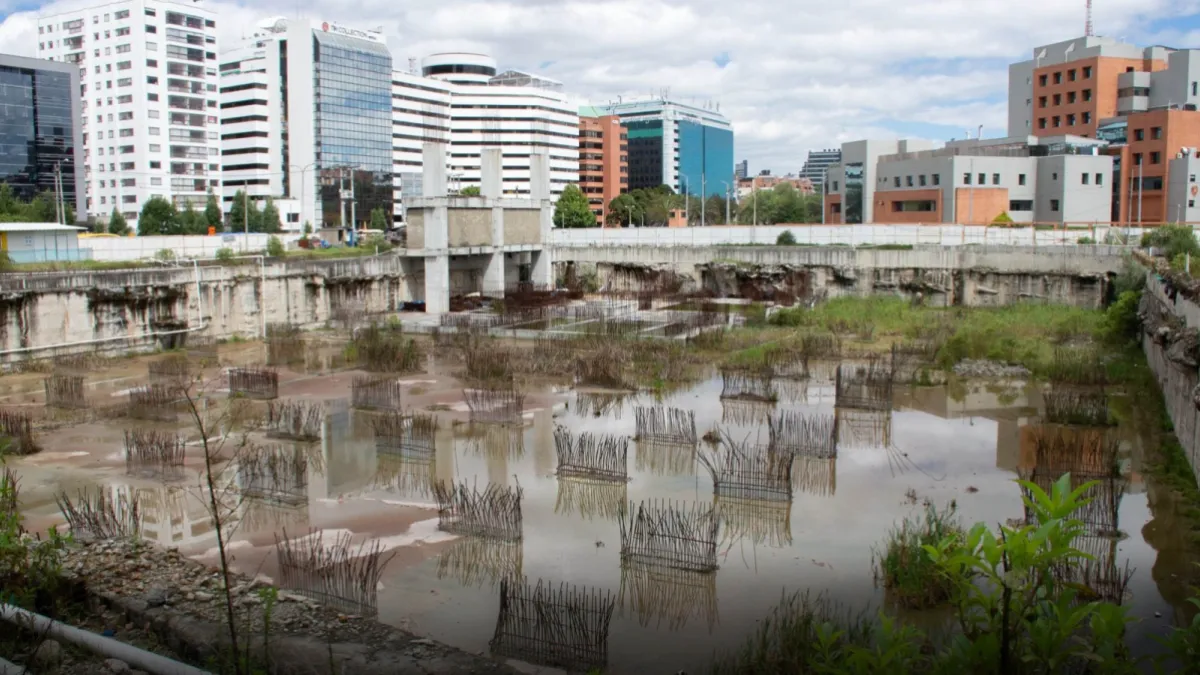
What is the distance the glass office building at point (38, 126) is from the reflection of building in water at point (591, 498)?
7352 cm

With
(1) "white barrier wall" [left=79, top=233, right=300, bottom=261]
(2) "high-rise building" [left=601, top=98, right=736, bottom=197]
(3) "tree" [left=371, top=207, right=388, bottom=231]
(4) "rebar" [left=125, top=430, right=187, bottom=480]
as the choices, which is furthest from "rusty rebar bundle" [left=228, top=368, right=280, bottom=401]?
(2) "high-rise building" [left=601, top=98, right=736, bottom=197]

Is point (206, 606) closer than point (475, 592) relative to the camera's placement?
Yes

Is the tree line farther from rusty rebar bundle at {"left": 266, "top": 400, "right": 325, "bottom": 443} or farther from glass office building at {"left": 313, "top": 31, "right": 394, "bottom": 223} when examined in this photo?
rusty rebar bundle at {"left": 266, "top": 400, "right": 325, "bottom": 443}

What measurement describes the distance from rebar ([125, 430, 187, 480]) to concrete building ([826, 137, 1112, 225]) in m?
46.2

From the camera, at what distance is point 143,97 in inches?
3049

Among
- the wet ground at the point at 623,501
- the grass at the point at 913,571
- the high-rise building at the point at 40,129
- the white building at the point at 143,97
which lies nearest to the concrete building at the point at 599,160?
the white building at the point at 143,97

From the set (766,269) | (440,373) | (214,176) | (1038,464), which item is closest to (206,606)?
(1038,464)

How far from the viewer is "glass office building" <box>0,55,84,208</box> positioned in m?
73.5

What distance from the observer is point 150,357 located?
25.2 meters

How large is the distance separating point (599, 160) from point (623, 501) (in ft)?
343

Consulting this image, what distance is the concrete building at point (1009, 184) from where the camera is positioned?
53844 millimetres

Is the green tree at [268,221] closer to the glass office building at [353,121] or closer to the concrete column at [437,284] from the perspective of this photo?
the glass office building at [353,121]

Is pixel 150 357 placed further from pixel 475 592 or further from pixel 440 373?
pixel 475 592

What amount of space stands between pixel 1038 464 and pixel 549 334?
15527mm
